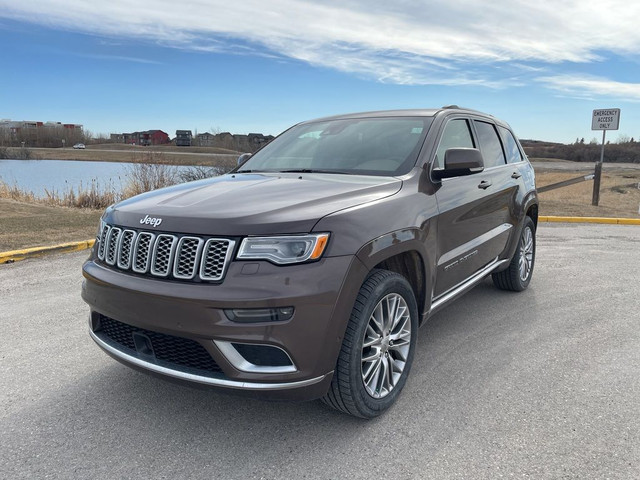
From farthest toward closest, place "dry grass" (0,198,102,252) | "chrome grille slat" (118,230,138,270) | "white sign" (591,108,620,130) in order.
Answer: "white sign" (591,108,620,130)
"dry grass" (0,198,102,252)
"chrome grille slat" (118,230,138,270)

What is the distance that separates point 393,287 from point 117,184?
13601 mm

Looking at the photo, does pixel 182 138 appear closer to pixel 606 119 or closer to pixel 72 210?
pixel 72 210

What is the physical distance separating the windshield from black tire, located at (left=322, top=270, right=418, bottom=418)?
3.00 feet

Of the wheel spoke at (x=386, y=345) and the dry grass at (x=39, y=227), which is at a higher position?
the wheel spoke at (x=386, y=345)

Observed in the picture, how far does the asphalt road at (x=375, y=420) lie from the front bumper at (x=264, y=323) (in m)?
0.30

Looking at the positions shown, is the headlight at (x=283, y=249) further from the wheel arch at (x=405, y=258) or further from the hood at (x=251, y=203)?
the wheel arch at (x=405, y=258)

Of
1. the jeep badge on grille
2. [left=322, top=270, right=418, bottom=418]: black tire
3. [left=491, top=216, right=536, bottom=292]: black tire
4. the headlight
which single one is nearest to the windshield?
[left=322, top=270, right=418, bottom=418]: black tire

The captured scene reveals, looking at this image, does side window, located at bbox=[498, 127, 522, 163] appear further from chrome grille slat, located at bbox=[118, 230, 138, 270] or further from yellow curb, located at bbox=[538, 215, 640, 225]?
yellow curb, located at bbox=[538, 215, 640, 225]

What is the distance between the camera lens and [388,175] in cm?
337

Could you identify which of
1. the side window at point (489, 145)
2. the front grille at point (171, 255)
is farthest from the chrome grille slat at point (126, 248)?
the side window at point (489, 145)

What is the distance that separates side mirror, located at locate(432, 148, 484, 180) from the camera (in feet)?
11.0

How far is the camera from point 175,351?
101 inches

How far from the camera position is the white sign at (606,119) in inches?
503

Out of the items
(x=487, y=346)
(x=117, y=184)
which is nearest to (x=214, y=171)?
(x=117, y=184)
